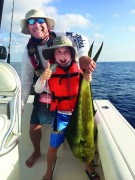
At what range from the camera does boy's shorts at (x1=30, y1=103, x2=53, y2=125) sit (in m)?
3.05

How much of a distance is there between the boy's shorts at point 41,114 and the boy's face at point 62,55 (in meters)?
0.70

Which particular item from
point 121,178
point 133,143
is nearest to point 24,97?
point 133,143

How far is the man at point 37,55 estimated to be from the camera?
2730 millimetres

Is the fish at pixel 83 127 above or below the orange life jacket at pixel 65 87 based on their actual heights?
below

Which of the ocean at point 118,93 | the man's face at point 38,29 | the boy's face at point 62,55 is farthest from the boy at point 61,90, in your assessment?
the ocean at point 118,93

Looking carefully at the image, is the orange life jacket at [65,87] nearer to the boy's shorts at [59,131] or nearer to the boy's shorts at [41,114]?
the boy's shorts at [59,131]

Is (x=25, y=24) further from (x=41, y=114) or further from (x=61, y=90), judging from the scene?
(x=41, y=114)

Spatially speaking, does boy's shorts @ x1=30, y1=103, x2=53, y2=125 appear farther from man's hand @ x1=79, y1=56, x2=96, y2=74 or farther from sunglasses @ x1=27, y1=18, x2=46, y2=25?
sunglasses @ x1=27, y1=18, x2=46, y2=25

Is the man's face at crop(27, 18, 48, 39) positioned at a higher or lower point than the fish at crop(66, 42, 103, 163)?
higher

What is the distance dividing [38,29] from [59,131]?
114cm

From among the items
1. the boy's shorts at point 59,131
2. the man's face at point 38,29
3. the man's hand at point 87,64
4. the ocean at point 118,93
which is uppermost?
the man's face at point 38,29

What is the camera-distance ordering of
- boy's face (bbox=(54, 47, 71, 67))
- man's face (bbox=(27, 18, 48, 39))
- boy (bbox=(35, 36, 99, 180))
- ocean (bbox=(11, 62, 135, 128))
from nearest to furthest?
boy's face (bbox=(54, 47, 71, 67)) → boy (bbox=(35, 36, 99, 180)) → man's face (bbox=(27, 18, 48, 39)) → ocean (bbox=(11, 62, 135, 128))

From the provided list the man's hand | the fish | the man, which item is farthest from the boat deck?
the man's hand

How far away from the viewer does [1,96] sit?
2.20 metres
